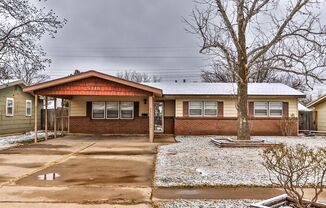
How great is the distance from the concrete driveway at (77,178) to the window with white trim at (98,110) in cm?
921

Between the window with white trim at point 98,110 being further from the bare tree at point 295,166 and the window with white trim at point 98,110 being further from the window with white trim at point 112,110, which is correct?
the bare tree at point 295,166

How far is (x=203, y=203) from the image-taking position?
20.2 ft

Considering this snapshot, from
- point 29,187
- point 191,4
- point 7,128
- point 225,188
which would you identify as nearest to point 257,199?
point 225,188

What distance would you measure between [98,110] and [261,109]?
1043 centimetres

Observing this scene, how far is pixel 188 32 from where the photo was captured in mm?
16469

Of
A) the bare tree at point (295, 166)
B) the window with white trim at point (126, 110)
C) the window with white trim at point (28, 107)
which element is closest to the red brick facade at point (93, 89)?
the window with white trim at point (126, 110)

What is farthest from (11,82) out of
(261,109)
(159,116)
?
(261,109)

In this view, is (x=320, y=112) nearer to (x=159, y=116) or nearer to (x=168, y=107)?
(x=168, y=107)

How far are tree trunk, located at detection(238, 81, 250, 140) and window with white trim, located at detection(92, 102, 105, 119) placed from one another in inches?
382

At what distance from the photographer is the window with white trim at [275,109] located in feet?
72.5

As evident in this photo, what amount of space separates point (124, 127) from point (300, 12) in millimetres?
12358

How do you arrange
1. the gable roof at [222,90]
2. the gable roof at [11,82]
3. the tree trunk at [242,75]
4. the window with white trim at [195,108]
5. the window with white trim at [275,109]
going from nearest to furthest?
1. the tree trunk at [242,75]
2. the gable roof at [11,82]
3. the gable roof at [222,90]
4. the window with white trim at [195,108]
5. the window with white trim at [275,109]

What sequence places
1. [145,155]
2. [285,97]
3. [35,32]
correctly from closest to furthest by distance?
[145,155], [35,32], [285,97]

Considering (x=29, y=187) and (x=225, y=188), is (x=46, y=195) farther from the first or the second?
(x=225, y=188)
